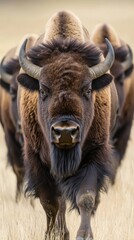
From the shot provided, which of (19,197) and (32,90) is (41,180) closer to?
(32,90)

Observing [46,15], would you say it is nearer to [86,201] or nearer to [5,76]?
[5,76]

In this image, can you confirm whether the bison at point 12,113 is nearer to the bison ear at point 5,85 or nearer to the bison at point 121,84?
the bison ear at point 5,85

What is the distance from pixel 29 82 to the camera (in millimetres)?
8164

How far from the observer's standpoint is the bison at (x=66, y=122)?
24.2ft

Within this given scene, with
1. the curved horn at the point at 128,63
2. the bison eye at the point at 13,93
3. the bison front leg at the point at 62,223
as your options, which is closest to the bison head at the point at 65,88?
the bison front leg at the point at 62,223

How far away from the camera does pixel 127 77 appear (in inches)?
504

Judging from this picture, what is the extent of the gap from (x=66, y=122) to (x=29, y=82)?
1.16 meters

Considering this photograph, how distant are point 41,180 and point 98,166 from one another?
61 cm

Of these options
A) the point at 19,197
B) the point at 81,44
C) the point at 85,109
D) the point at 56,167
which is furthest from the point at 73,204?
the point at 19,197

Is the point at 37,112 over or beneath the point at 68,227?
over

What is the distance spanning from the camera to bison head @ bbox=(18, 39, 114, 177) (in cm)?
725

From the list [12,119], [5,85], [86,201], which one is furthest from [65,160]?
[5,85]

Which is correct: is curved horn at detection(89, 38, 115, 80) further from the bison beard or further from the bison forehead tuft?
the bison beard

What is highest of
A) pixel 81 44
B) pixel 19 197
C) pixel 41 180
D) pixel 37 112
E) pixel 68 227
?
pixel 81 44
